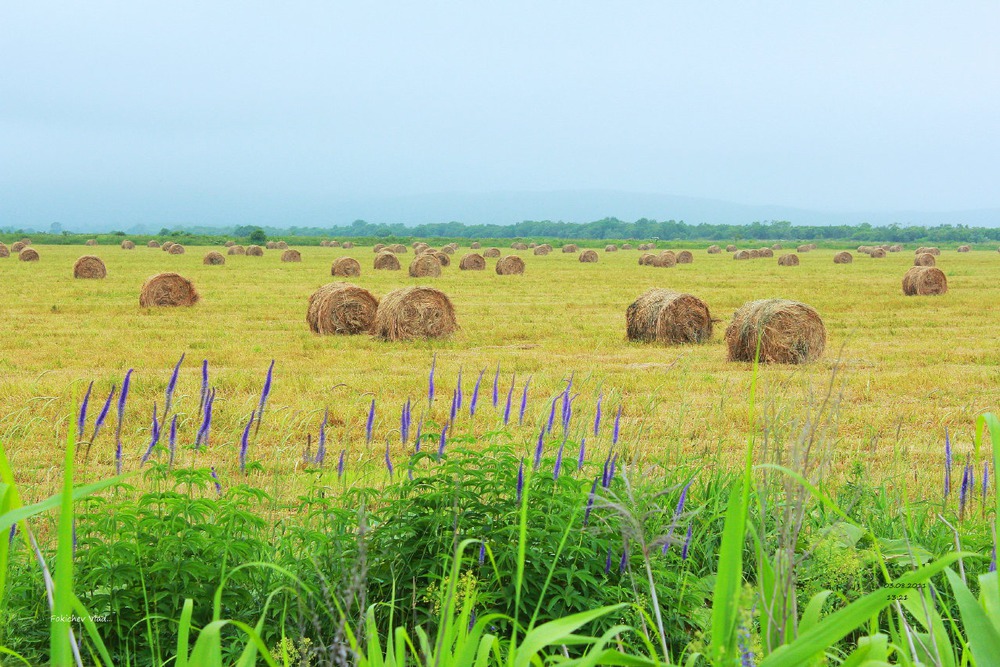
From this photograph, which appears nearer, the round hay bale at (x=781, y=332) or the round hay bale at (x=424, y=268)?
the round hay bale at (x=781, y=332)

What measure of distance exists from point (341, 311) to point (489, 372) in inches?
251

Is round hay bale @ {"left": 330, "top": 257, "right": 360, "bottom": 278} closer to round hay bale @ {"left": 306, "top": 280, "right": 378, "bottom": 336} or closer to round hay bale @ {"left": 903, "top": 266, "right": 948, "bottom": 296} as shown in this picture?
round hay bale @ {"left": 306, "top": 280, "right": 378, "bottom": 336}

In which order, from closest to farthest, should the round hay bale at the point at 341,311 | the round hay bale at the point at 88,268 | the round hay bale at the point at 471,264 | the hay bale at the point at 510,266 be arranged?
the round hay bale at the point at 341,311 → the round hay bale at the point at 88,268 → the hay bale at the point at 510,266 → the round hay bale at the point at 471,264

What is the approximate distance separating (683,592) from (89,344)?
14808 mm

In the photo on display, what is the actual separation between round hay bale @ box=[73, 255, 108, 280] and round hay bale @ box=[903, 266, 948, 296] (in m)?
28.3

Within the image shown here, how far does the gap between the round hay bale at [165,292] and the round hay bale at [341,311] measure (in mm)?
6125

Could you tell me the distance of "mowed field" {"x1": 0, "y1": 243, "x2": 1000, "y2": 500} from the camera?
7598 millimetres

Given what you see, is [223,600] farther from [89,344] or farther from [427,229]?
[427,229]

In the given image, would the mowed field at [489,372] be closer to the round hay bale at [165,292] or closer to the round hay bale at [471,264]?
the round hay bale at [165,292]

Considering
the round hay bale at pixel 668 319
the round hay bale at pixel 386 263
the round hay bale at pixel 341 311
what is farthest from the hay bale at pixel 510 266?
the round hay bale at pixel 668 319

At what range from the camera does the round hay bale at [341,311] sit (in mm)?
19641

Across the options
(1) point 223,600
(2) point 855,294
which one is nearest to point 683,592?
(1) point 223,600

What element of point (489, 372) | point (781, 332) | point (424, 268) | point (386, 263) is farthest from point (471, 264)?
point (489, 372)

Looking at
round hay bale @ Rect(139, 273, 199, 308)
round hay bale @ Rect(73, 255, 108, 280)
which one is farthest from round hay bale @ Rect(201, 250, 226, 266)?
round hay bale @ Rect(139, 273, 199, 308)
